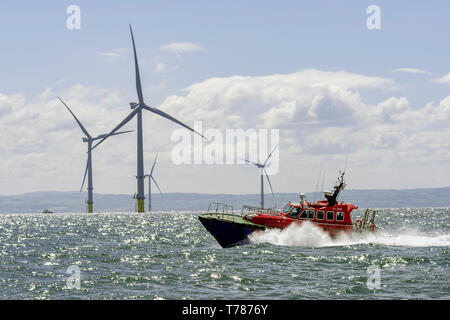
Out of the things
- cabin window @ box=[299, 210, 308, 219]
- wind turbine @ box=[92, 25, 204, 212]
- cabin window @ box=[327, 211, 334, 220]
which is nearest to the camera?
cabin window @ box=[299, 210, 308, 219]

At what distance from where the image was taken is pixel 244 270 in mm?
29562

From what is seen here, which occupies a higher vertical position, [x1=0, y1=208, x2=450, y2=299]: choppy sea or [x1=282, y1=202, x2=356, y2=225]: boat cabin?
[x1=282, y1=202, x2=356, y2=225]: boat cabin

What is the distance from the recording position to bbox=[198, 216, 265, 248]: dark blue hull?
39.6 metres

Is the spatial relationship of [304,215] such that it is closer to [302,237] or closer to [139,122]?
[302,237]

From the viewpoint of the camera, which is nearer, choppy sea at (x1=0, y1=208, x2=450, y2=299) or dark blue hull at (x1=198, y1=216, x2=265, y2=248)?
choppy sea at (x1=0, y1=208, x2=450, y2=299)

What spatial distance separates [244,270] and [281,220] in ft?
37.8

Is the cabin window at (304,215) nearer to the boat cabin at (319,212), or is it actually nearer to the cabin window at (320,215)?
the boat cabin at (319,212)

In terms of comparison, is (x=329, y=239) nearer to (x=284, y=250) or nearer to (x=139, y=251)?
(x=284, y=250)

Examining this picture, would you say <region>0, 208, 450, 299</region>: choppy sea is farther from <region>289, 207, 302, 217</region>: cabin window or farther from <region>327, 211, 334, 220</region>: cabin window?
<region>327, 211, 334, 220</region>: cabin window

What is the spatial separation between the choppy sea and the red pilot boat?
0.67 meters

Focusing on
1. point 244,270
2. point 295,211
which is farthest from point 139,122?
point 244,270

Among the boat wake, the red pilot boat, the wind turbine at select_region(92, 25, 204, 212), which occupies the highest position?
the wind turbine at select_region(92, 25, 204, 212)

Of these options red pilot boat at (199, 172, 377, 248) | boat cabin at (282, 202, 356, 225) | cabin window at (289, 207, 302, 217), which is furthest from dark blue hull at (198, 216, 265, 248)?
boat cabin at (282, 202, 356, 225)
